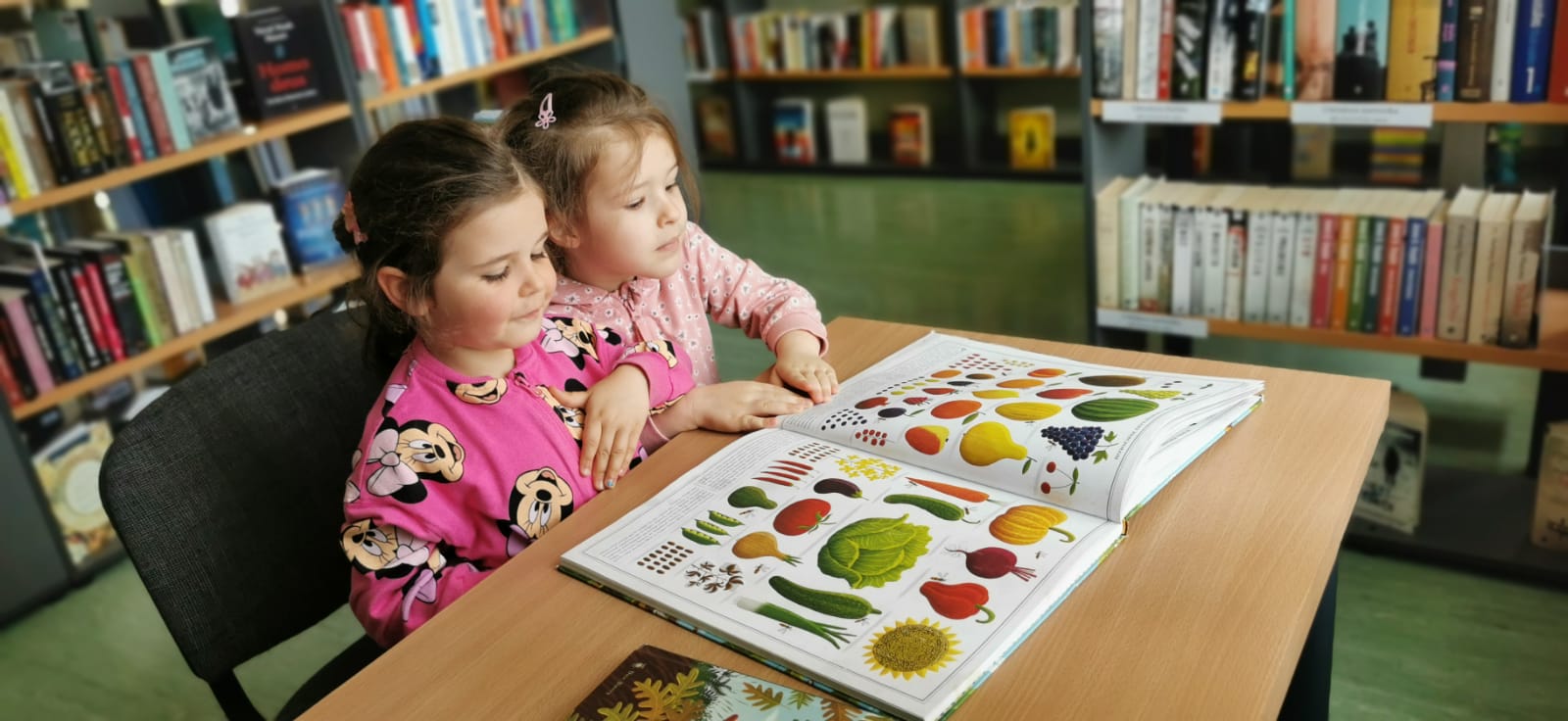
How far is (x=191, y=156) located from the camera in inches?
99.9

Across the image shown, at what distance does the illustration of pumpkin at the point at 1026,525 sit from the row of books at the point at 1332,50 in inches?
56.1

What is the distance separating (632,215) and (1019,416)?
48 centimetres

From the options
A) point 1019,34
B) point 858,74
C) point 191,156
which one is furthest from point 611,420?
point 858,74

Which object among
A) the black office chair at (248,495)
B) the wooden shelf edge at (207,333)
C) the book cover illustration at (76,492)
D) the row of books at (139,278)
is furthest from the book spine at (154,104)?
the black office chair at (248,495)

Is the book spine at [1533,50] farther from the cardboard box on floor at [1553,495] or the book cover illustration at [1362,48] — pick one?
the cardboard box on floor at [1553,495]

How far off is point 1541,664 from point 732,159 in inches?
151

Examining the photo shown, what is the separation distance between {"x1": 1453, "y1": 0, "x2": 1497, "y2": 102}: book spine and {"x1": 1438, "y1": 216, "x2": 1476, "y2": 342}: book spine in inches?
8.1

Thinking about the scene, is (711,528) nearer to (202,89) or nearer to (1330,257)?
(1330,257)

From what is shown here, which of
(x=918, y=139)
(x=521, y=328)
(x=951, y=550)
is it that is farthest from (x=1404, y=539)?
(x=918, y=139)

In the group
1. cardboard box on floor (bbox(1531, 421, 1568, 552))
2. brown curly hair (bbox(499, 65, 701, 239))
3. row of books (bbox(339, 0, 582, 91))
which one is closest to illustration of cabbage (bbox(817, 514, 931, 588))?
brown curly hair (bbox(499, 65, 701, 239))

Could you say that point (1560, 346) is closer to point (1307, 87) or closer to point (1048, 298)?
point (1307, 87)

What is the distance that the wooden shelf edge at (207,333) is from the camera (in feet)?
7.71

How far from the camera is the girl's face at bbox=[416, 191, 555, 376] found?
993 millimetres

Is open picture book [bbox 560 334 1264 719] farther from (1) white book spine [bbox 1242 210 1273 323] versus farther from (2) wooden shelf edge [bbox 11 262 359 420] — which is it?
(2) wooden shelf edge [bbox 11 262 359 420]
